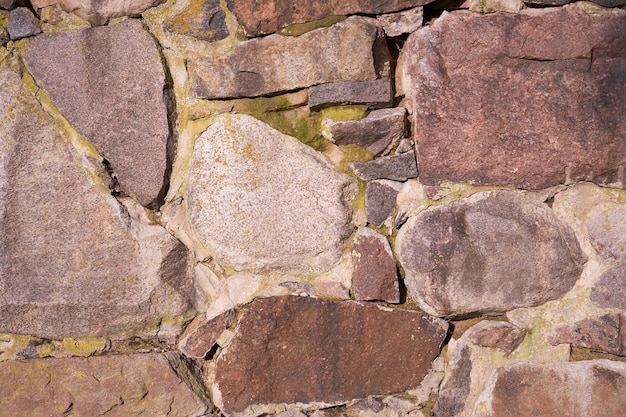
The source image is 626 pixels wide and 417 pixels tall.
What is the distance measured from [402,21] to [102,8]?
25.1 inches

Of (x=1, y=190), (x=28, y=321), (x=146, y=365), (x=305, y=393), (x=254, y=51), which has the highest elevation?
(x=254, y=51)

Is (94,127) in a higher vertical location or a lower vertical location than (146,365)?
higher

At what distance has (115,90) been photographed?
122 centimetres

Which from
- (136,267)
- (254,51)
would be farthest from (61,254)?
(254,51)

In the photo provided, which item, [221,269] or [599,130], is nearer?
[599,130]

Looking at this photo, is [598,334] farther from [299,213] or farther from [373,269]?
[299,213]

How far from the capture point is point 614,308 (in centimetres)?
121

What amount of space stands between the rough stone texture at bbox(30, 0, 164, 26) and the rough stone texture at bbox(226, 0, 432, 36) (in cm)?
20

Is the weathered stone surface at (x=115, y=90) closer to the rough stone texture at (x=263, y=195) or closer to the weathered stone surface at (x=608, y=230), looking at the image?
the rough stone texture at (x=263, y=195)

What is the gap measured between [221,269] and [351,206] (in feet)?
1.06

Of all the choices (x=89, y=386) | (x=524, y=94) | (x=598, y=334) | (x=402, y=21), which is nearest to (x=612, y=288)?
(x=598, y=334)

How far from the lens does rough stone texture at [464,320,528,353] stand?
1249 mm

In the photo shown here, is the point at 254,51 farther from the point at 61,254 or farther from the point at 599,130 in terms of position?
the point at 599,130

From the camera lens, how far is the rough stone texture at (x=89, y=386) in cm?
125
